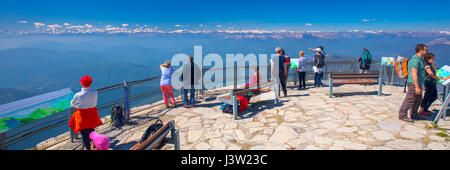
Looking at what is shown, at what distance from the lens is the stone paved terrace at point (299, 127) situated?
15.7 ft

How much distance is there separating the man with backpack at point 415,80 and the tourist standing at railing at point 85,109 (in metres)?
6.65

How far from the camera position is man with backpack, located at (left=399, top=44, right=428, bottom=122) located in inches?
214

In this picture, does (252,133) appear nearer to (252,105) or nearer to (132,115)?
(252,105)

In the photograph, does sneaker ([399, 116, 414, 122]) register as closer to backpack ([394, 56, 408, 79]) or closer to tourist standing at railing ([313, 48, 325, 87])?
backpack ([394, 56, 408, 79])

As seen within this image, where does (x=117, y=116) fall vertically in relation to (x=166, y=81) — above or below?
below

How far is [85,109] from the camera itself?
15.1ft

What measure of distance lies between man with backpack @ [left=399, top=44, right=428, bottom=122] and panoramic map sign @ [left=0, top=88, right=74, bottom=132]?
7496 mm

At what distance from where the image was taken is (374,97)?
8.42 meters

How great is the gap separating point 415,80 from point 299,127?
2.68 metres

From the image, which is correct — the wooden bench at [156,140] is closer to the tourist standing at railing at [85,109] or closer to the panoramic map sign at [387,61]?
the tourist standing at railing at [85,109]

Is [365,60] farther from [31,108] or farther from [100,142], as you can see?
[31,108]

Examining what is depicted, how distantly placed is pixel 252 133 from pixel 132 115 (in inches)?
163

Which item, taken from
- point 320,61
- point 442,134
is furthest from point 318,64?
point 442,134

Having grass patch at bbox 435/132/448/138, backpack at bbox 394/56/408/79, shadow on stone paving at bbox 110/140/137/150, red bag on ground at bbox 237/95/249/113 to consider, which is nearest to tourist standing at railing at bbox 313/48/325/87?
backpack at bbox 394/56/408/79
